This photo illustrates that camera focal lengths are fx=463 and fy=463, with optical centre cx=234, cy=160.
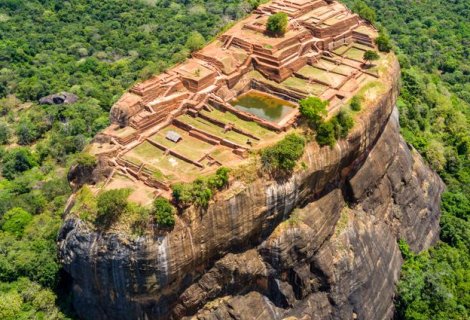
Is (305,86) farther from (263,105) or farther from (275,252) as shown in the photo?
(275,252)

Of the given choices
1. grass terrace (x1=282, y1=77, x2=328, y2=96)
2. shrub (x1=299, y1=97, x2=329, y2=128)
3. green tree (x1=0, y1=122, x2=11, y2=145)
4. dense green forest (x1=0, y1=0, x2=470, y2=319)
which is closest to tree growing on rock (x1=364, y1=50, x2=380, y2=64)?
grass terrace (x1=282, y1=77, x2=328, y2=96)

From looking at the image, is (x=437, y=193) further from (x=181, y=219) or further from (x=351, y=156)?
(x=181, y=219)

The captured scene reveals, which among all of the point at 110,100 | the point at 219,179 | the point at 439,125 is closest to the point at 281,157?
the point at 219,179

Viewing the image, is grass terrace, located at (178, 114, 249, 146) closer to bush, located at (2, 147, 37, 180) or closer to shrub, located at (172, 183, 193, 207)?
shrub, located at (172, 183, 193, 207)

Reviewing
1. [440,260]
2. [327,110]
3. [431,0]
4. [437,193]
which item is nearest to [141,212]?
[327,110]

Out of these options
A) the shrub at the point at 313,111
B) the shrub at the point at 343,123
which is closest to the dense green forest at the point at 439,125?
the shrub at the point at 343,123

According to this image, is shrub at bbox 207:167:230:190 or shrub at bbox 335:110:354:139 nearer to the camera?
shrub at bbox 207:167:230:190

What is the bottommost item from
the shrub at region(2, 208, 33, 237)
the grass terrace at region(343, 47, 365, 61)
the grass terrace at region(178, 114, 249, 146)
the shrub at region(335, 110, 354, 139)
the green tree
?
the green tree

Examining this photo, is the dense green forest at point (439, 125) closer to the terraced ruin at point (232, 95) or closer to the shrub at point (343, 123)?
the shrub at point (343, 123)
